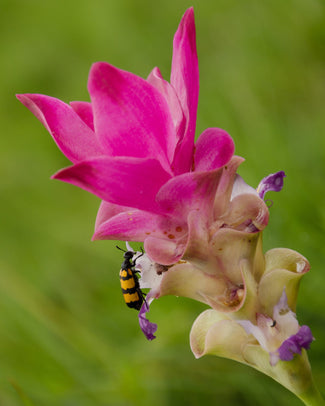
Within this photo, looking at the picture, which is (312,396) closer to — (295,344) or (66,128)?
(295,344)

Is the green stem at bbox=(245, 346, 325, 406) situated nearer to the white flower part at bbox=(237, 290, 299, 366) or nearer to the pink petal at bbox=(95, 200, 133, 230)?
the white flower part at bbox=(237, 290, 299, 366)

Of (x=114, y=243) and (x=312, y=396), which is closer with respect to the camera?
(x=312, y=396)

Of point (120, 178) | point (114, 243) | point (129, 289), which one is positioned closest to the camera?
point (120, 178)

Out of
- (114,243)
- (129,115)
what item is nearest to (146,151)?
(129,115)

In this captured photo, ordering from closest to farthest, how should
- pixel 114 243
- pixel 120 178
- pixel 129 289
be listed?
pixel 120 178 → pixel 129 289 → pixel 114 243

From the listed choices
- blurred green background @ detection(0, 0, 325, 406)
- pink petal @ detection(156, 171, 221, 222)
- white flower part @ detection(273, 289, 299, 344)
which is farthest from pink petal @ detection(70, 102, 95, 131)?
blurred green background @ detection(0, 0, 325, 406)

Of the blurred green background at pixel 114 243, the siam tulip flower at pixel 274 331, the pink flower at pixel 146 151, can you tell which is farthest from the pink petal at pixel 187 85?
the blurred green background at pixel 114 243

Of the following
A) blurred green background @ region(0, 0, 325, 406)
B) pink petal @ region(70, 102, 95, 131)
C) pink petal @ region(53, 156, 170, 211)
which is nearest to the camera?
pink petal @ region(53, 156, 170, 211)
